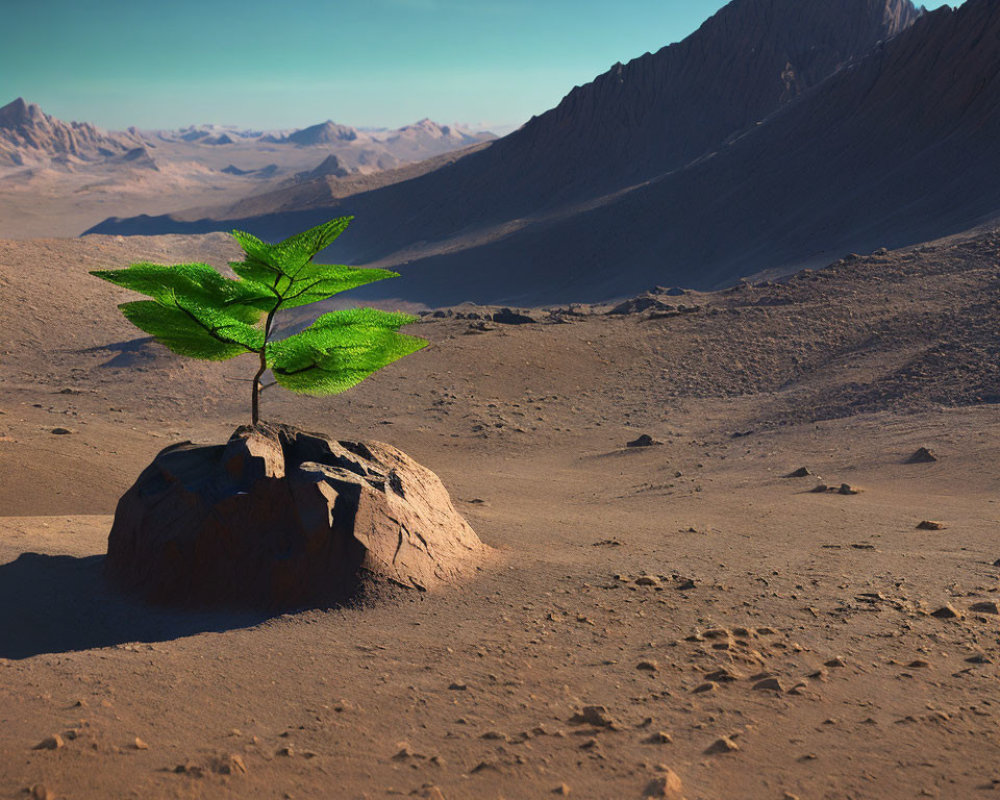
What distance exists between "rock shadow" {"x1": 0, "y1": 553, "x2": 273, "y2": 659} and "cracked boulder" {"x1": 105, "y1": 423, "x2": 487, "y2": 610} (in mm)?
160

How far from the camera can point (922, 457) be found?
11.0 metres

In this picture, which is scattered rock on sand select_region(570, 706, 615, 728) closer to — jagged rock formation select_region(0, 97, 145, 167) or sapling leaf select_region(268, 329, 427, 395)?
sapling leaf select_region(268, 329, 427, 395)

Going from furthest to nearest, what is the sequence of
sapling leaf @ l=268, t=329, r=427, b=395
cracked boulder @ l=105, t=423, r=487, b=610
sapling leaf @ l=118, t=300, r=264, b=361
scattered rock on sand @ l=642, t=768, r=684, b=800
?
sapling leaf @ l=268, t=329, r=427, b=395 < sapling leaf @ l=118, t=300, r=264, b=361 < cracked boulder @ l=105, t=423, r=487, b=610 < scattered rock on sand @ l=642, t=768, r=684, b=800

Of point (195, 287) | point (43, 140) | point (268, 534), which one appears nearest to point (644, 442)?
point (268, 534)

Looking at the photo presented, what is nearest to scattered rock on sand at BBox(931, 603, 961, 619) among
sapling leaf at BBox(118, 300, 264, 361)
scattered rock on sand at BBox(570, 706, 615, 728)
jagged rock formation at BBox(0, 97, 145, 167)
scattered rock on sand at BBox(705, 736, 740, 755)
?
scattered rock on sand at BBox(705, 736, 740, 755)

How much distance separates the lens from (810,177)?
3778cm

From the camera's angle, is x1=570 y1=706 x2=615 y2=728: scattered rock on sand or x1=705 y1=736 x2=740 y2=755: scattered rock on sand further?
x1=570 y1=706 x2=615 y2=728: scattered rock on sand

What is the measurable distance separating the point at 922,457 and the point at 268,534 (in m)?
8.23

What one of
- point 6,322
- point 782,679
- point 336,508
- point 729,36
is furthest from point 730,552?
point 729,36

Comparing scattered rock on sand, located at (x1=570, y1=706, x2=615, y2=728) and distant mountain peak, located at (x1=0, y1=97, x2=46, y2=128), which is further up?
distant mountain peak, located at (x1=0, y1=97, x2=46, y2=128)

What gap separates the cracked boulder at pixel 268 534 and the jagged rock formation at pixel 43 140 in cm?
13815

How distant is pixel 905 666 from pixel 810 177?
119 ft

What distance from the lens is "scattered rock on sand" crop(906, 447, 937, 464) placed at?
35.8ft

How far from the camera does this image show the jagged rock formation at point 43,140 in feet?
431
